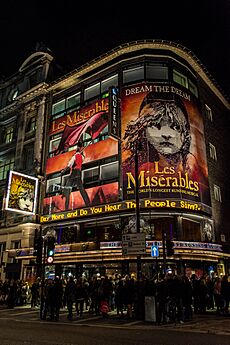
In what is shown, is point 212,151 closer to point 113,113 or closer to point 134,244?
point 113,113

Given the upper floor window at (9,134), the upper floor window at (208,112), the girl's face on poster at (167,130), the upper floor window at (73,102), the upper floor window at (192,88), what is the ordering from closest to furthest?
the girl's face on poster at (167,130) < the upper floor window at (192,88) < the upper floor window at (73,102) < the upper floor window at (208,112) < the upper floor window at (9,134)

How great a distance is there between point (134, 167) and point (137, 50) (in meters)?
10.8

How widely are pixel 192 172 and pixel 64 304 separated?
12.7m

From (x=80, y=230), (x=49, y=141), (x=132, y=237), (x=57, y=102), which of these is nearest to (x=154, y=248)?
(x=132, y=237)

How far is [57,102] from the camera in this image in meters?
32.3

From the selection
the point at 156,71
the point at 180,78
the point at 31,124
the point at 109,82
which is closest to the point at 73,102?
the point at 109,82

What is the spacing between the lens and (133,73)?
27.4 meters

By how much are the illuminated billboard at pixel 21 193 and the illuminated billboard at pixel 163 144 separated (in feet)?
31.1

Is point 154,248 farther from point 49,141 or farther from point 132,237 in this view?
point 49,141

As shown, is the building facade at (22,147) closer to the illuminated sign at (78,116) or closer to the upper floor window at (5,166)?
the upper floor window at (5,166)

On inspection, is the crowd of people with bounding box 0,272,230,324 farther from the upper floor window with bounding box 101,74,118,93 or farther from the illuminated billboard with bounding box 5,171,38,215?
the upper floor window with bounding box 101,74,118,93

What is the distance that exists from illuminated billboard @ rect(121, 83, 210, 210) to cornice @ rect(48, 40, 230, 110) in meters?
4.11

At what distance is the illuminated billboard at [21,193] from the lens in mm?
27594

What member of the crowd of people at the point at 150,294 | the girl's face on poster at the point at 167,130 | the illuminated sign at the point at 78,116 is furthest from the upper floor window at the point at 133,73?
the crowd of people at the point at 150,294
